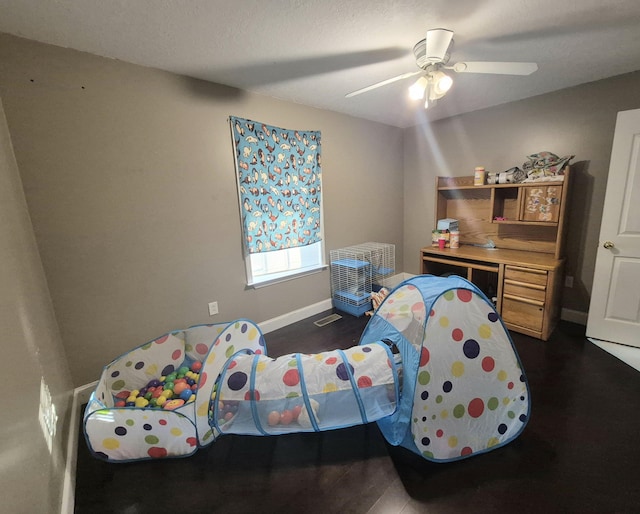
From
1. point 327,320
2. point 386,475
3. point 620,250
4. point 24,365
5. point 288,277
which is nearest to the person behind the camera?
point 24,365

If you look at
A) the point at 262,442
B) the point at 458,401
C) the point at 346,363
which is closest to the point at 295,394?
the point at 346,363

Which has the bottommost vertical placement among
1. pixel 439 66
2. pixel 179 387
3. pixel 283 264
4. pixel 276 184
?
pixel 179 387

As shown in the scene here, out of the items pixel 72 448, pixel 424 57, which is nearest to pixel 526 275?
pixel 424 57

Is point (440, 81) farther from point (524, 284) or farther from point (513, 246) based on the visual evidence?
point (513, 246)

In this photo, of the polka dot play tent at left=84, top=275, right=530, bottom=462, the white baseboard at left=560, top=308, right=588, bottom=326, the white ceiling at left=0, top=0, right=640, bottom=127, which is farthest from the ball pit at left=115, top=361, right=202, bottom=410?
the white baseboard at left=560, top=308, right=588, bottom=326

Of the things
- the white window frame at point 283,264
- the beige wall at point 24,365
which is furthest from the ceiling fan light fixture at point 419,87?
the beige wall at point 24,365

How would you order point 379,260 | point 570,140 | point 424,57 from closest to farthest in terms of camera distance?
point 424,57 → point 570,140 → point 379,260

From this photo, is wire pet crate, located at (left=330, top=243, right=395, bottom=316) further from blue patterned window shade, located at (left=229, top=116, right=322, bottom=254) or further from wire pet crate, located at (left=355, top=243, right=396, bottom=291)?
blue patterned window shade, located at (left=229, top=116, right=322, bottom=254)

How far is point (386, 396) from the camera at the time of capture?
1.43 metres

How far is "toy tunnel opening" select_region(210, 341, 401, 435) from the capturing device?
1404mm

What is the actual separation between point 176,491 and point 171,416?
336 mm

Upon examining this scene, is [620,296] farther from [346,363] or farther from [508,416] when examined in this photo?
[346,363]

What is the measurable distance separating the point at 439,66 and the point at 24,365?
2.57 m

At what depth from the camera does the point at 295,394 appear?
4.58 ft
